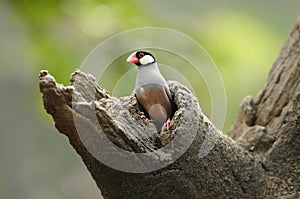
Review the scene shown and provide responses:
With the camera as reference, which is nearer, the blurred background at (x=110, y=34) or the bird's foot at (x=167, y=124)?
the bird's foot at (x=167, y=124)

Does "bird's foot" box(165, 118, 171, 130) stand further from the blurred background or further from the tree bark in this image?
the blurred background

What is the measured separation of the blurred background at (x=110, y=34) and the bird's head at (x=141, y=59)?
11 cm

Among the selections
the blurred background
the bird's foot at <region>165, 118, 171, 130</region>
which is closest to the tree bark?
the bird's foot at <region>165, 118, 171, 130</region>

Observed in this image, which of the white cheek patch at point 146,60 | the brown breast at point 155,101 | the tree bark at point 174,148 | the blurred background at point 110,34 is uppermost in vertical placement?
the blurred background at point 110,34

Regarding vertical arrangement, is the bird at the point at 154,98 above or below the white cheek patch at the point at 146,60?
below

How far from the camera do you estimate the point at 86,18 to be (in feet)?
4.26

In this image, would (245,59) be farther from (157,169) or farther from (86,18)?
(157,169)

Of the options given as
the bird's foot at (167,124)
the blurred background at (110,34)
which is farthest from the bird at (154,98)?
the blurred background at (110,34)

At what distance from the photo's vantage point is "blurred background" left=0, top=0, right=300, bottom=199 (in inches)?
50.0

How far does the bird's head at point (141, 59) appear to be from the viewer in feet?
2.80

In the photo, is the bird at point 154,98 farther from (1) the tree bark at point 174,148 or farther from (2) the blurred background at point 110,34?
(2) the blurred background at point 110,34

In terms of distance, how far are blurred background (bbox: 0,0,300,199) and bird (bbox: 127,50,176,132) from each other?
0.49 feet

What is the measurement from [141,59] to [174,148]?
0.15m

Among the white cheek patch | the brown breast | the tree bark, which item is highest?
the white cheek patch
